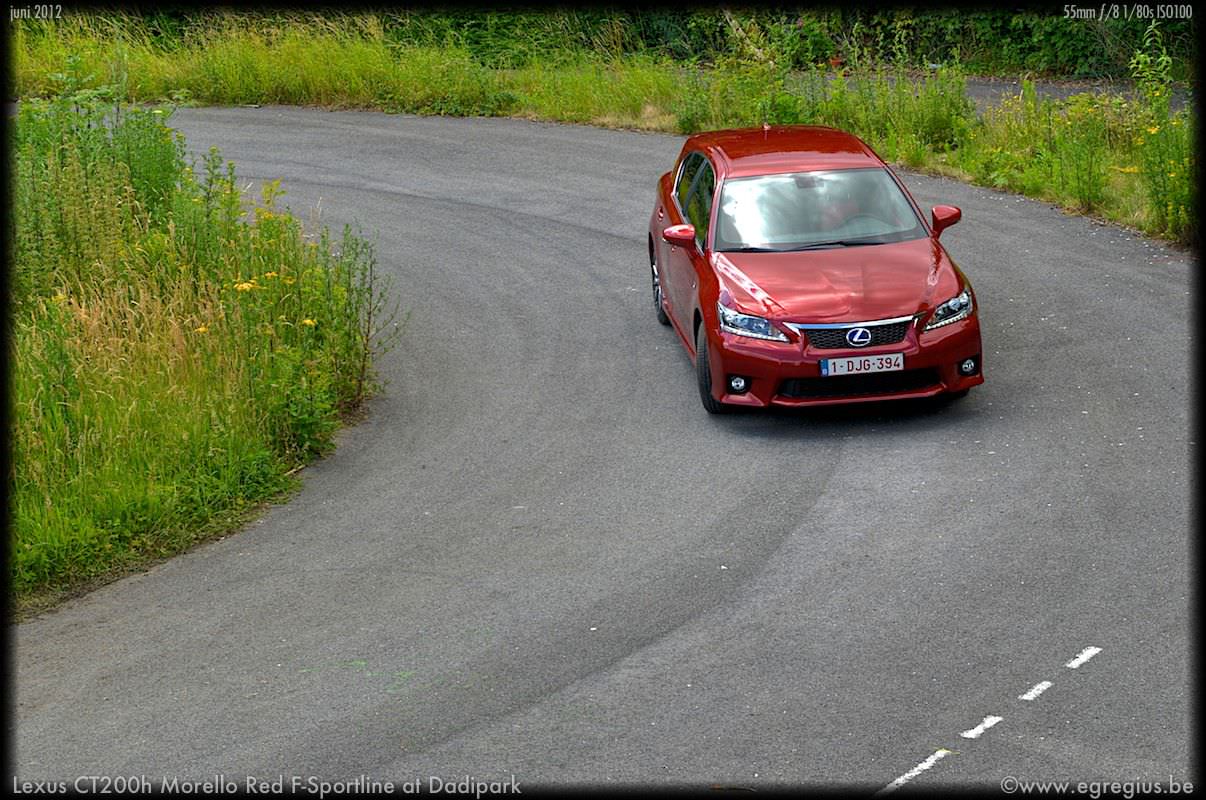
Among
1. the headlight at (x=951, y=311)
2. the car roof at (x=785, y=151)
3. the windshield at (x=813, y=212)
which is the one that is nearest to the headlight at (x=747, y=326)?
the windshield at (x=813, y=212)

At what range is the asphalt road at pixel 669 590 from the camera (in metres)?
6.86

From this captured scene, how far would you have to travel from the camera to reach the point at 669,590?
858 centimetres

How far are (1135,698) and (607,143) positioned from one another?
16498mm

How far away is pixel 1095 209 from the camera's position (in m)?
17.3

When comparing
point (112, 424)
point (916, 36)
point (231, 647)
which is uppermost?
point (916, 36)

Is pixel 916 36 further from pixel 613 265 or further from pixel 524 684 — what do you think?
pixel 524 684

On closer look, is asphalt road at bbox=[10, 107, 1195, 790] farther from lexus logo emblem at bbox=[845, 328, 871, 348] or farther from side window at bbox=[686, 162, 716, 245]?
side window at bbox=[686, 162, 716, 245]

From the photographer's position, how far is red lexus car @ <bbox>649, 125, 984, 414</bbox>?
10938 mm

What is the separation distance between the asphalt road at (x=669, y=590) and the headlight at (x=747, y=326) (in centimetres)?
73

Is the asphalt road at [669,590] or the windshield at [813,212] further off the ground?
the windshield at [813,212]

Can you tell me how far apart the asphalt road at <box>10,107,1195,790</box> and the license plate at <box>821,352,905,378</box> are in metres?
0.51

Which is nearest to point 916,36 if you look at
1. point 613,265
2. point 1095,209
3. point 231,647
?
point 1095,209

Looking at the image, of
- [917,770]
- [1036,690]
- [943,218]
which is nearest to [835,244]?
[943,218]

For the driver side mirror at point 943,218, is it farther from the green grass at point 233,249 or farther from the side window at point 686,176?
the green grass at point 233,249
